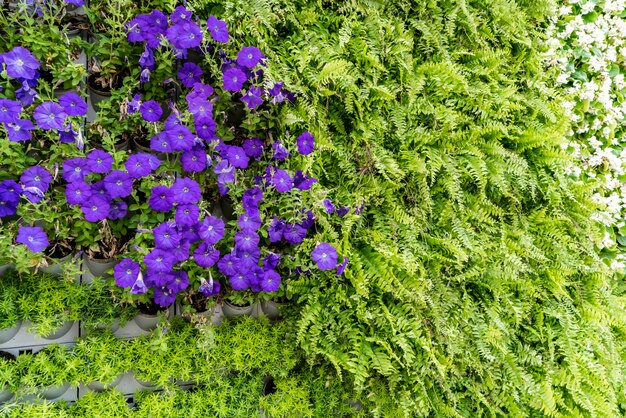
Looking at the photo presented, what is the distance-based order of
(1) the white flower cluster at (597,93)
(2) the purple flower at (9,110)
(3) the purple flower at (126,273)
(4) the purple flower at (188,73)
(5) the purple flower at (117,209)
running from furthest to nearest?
(1) the white flower cluster at (597,93) < (4) the purple flower at (188,73) < (5) the purple flower at (117,209) < (3) the purple flower at (126,273) < (2) the purple flower at (9,110)

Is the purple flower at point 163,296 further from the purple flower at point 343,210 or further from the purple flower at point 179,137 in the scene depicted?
the purple flower at point 343,210

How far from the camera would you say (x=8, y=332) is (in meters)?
1.48

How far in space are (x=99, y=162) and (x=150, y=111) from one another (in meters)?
0.27

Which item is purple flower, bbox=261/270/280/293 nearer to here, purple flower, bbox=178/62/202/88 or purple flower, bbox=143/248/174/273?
purple flower, bbox=143/248/174/273

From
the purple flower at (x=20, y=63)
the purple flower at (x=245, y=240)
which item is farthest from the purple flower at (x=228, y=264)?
the purple flower at (x=20, y=63)

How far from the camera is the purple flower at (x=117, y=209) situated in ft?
5.05

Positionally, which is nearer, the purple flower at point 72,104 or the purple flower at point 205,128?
the purple flower at point 72,104

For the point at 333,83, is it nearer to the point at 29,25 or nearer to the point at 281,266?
the point at 281,266

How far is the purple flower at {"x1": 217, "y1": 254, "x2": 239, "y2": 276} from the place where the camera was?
1.58m

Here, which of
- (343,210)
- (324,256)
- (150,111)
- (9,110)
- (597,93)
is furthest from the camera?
(597,93)

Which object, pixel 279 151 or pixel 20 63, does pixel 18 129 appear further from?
pixel 279 151

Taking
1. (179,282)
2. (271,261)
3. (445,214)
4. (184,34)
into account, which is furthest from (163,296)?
(445,214)

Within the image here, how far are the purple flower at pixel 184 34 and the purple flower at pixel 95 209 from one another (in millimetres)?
628

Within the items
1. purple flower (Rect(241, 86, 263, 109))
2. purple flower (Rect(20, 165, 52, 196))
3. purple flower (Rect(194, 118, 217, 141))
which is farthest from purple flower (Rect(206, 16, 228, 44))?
purple flower (Rect(20, 165, 52, 196))
